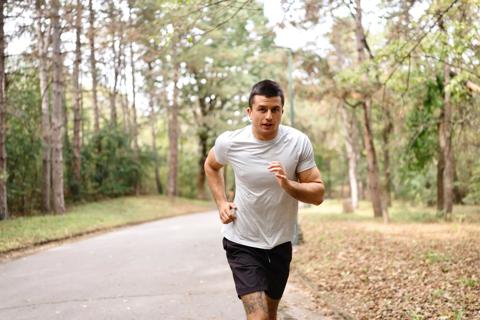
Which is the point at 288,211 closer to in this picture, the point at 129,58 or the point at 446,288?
the point at 446,288

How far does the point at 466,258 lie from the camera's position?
9.78 meters

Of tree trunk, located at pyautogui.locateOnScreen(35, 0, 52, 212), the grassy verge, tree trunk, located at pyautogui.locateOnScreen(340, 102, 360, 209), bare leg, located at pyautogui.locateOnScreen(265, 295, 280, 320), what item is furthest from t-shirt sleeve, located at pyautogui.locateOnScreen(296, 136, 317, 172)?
tree trunk, located at pyautogui.locateOnScreen(340, 102, 360, 209)

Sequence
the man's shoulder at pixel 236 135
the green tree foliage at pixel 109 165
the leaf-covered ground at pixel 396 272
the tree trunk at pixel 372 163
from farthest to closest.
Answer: the green tree foliage at pixel 109 165, the tree trunk at pixel 372 163, the leaf-covered ground at pixel 396 272, the man's shoulder at pixel 236 135

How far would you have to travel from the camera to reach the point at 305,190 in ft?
11.9

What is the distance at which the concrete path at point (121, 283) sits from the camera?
6.79 m

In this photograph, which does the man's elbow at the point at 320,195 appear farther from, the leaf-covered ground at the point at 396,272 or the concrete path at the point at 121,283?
the concrete path at the point at 121,283

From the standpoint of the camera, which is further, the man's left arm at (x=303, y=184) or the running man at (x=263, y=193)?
the running man at (x=263, y=193)

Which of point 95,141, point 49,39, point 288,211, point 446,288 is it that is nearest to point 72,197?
point 95,141

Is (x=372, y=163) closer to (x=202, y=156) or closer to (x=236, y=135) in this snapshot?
(x=236, y=135)

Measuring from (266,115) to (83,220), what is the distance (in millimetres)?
17035

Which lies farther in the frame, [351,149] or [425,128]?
[351,149]

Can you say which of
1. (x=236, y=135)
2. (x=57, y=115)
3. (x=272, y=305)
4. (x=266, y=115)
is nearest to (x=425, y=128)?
(x=57, y=115)

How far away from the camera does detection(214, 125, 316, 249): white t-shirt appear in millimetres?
3795

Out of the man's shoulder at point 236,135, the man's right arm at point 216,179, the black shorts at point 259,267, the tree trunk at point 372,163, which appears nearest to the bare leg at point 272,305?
the black shorts at point 259,267
